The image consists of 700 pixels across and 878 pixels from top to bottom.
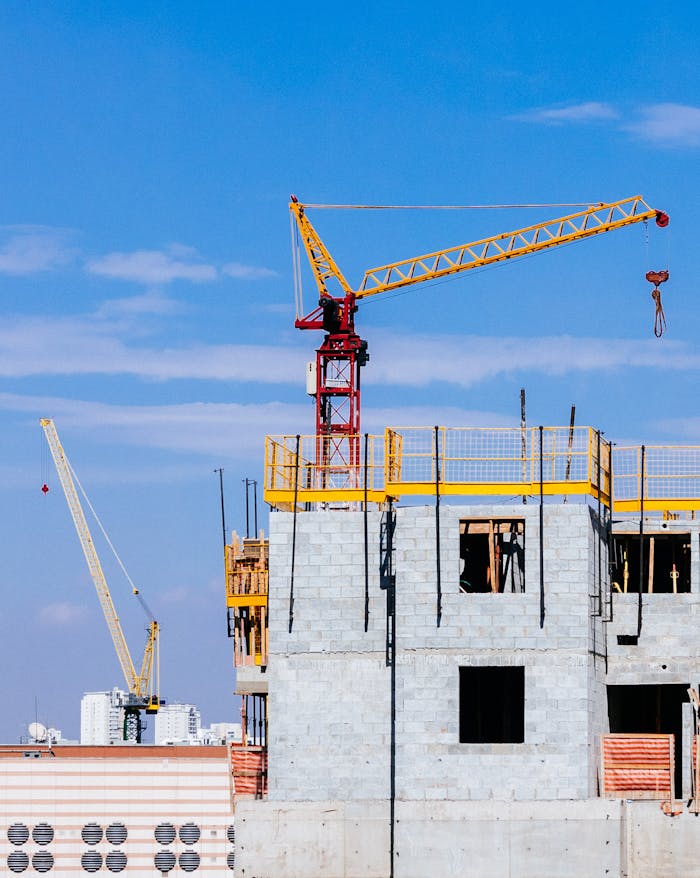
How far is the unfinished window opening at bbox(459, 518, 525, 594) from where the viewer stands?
1754 inches

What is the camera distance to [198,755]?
4227 inches

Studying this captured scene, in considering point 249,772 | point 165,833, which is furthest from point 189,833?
point 249,772

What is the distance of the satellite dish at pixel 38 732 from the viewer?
423ft

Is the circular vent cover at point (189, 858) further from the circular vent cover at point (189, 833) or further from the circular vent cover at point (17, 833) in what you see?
the circular vent cover at point (17, 833)

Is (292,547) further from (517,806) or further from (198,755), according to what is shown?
(198,755)

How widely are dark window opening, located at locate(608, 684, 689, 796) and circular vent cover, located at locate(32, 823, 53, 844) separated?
182 feet

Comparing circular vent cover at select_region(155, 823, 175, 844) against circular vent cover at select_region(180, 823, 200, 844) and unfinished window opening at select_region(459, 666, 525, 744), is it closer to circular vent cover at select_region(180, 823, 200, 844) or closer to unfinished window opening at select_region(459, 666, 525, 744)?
circular vent cover at select_region(180, 823, 200, 844)

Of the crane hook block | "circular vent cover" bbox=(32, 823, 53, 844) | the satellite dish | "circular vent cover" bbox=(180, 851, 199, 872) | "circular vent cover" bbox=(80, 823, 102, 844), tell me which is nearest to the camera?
the crane hook block

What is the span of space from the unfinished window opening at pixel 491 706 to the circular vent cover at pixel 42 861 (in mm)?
54801

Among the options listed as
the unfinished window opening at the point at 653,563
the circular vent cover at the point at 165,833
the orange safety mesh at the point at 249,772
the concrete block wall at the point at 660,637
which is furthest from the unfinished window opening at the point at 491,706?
the circular vent cover at the point at 165,833

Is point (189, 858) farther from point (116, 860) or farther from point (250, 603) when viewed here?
point (250, 603)

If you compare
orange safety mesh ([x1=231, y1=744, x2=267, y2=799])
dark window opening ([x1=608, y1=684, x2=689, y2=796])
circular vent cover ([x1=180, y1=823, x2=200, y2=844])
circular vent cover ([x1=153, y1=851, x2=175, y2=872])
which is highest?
dark window opening ([x1=608, y1=684, x2=689, y2=796])

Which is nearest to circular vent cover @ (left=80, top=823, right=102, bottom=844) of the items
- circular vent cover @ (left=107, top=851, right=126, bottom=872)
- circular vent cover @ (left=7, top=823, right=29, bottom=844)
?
circular vent cover @ (left=107, top=851, right=126, bottom=872)

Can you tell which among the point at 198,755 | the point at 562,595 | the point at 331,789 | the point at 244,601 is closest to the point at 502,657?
the point at 562,595
